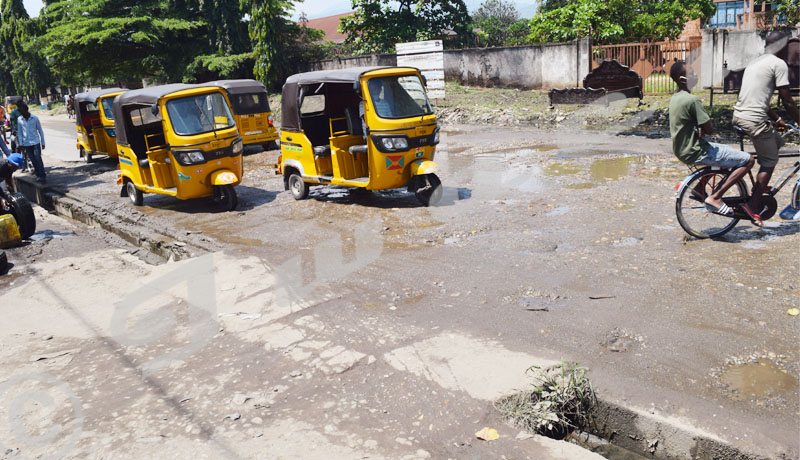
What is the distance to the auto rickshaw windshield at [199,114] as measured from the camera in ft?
34.2

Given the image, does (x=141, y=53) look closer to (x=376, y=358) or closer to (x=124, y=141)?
(x=124, y=141)

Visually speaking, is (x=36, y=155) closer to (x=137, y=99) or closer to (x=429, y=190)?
(x=137, y=99)

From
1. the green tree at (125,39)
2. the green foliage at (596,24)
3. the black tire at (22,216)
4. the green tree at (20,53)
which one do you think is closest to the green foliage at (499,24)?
the green foliage at (596,24)

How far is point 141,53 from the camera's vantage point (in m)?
32.1

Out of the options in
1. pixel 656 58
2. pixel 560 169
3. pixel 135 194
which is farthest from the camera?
pixel 656 58

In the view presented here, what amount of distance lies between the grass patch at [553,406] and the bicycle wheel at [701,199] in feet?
11.7

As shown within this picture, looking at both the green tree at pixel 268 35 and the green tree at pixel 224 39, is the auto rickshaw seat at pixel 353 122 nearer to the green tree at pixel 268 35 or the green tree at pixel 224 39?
the green tree at pixel 268 35

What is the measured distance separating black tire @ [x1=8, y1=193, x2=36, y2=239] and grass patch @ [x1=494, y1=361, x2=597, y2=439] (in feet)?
29.6

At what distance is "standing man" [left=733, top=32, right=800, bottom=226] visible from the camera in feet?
20.9

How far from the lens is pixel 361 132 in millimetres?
10836

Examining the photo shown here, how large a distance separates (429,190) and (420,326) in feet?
15.0

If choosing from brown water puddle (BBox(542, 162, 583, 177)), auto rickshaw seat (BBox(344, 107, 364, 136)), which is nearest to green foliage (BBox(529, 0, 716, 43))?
brown water puddle (BBox(542, 162, 583, 177))

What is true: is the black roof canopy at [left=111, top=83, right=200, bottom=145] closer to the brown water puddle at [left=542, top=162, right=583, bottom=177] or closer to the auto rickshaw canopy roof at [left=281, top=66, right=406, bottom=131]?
the auto rickshaw canopy roof at [left=281, top=66, right=406, bottom=131]

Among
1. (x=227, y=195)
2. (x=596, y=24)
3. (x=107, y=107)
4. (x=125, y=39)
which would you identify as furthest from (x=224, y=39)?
(x=227, y=195)
